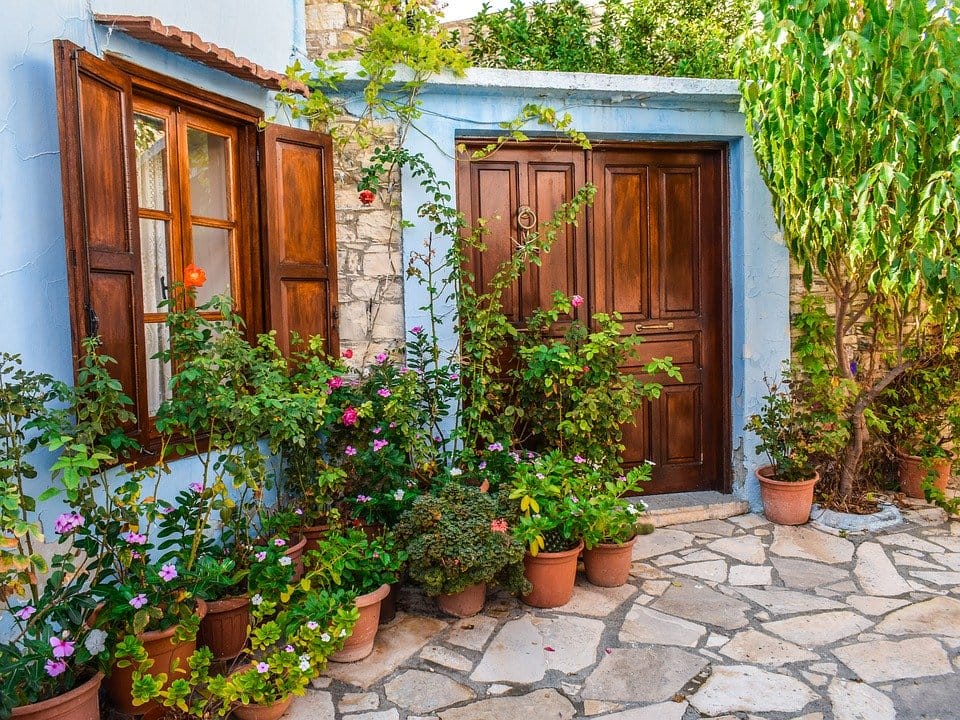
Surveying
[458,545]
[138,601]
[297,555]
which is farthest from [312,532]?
[138,601]

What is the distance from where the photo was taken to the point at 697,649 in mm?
3596

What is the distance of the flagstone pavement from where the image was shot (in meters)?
3.13

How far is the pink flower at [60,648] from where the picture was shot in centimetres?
254

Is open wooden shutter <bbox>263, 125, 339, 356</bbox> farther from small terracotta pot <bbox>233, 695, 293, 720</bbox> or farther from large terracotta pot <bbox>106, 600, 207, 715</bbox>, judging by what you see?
small terracotta pot <bbox>233, 695, 293, 720</bbox>

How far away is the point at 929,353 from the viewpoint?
5832 mm

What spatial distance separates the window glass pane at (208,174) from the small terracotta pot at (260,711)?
2532 millimetres

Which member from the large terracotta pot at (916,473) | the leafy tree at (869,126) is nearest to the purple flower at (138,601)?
the leafy tree at (869,126)

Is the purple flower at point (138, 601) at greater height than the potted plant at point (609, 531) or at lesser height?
greater

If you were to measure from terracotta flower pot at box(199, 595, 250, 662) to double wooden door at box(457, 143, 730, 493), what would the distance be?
2.75m

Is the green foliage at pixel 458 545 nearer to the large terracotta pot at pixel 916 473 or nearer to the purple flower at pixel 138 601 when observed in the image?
the purple flower at pixel 138 601

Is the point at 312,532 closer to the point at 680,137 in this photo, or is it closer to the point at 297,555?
the point at 297,555

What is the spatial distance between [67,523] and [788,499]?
443cm

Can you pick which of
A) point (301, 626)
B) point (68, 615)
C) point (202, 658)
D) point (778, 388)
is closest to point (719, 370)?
point (778, 388)

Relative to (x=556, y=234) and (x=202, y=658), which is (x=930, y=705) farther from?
(x=556, y=234)
